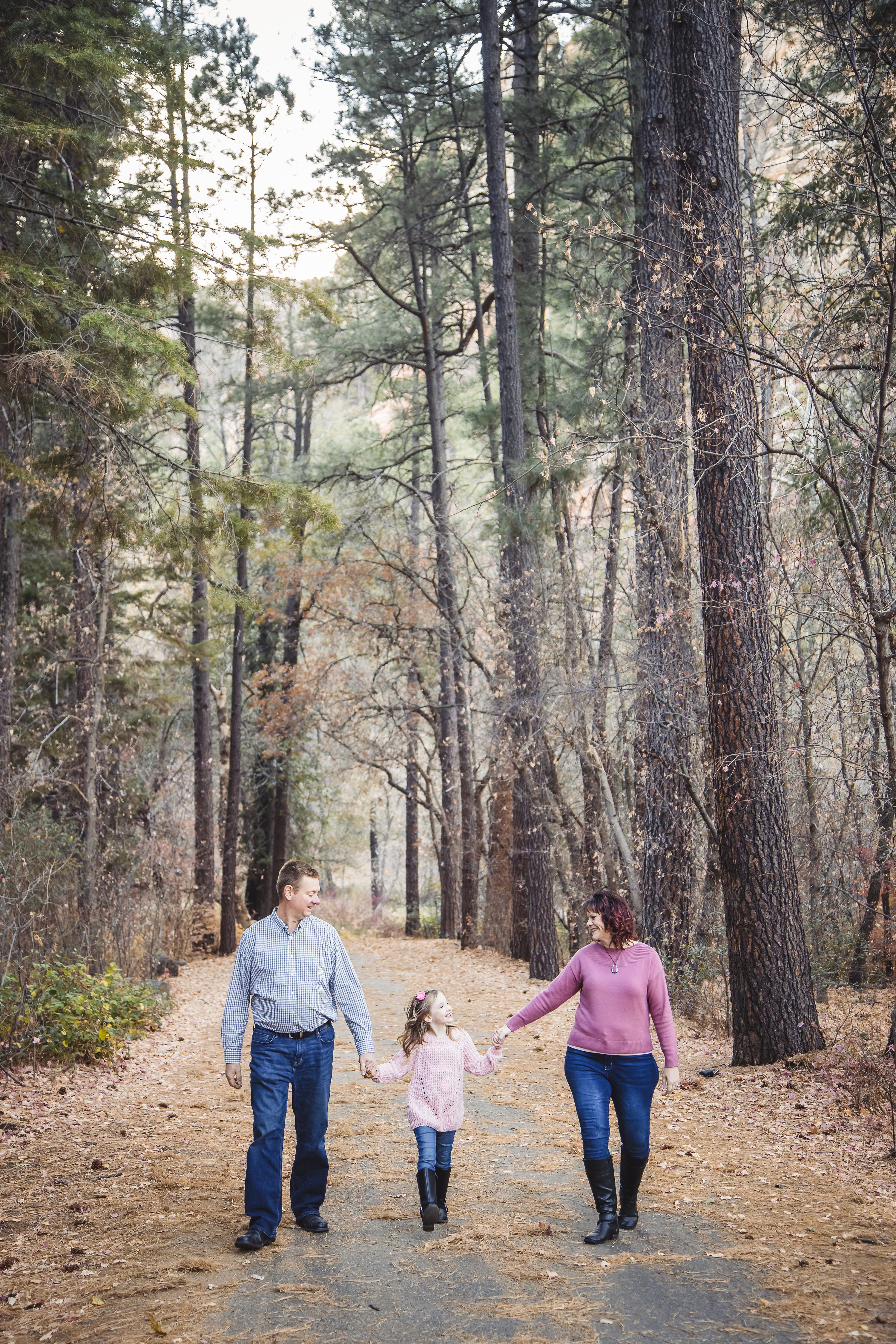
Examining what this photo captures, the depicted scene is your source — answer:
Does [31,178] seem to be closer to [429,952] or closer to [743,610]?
[743,610]

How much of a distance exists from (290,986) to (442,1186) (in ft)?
4.03

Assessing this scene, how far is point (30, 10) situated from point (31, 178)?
1797 mm

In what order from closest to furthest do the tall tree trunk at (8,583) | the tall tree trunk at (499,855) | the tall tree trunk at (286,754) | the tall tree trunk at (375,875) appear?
the tall tree trunk at (8,583) → the tall tree trunk at (499,855) → the tall tree trunk at (286,754) → the tall tree trunk at (375,875)

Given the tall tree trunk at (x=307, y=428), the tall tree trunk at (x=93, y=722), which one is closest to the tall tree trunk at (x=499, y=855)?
the tall tree trunk at (x=93, y=722)

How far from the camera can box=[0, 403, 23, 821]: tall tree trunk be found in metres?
12.2

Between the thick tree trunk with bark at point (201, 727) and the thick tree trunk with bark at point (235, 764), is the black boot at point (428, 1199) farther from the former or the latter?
the thick tree trunk with bark at point (235, 764)

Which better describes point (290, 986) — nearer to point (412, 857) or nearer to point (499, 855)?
point (499, 855)

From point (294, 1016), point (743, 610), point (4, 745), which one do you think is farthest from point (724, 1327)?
point (4, 745)

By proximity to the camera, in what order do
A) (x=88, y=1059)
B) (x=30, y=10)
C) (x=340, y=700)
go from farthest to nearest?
(x=340, y=700), (x=88, y=1059), (x=30, y=10)

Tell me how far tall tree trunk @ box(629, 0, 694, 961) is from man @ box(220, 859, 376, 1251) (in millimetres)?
6197

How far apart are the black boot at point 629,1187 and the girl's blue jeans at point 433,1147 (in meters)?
0.82

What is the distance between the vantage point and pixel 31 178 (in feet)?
32.0

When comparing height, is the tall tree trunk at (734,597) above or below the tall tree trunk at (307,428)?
below

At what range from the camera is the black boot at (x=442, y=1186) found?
504 cm
